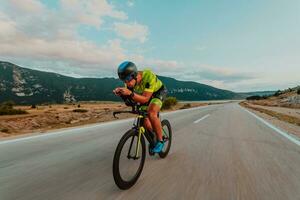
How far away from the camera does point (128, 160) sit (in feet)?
13.0

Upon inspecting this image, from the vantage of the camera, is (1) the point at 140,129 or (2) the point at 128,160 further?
(1) the point at 140,129

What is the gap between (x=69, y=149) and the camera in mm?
6480

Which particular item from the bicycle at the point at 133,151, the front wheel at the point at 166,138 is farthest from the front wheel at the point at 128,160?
the front wheel at the point at 166,138

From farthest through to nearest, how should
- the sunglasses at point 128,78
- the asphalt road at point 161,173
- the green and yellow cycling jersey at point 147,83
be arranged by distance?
the green and yellow cycling jersey at point 147,83, the sunglasses at point 128,78, the asphalt road at point 161,173

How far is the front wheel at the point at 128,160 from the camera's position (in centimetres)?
361

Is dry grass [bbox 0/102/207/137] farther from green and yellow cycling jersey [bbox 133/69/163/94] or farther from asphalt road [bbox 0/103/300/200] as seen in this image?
green and yellow cycling jersey [bbox 133/69/163/94]

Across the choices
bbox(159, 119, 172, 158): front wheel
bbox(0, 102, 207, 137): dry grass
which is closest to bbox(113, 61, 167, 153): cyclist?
bbox(159, 119, 172, 158): front wheel

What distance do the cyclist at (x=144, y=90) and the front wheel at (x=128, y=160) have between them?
572 millimetres

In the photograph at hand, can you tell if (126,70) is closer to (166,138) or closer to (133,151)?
(133,151)

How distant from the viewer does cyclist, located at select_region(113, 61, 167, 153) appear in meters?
A: 4.14

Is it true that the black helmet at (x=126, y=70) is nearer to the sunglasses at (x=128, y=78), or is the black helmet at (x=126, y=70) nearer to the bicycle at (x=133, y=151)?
the sunglasses at (x=128, y=78)

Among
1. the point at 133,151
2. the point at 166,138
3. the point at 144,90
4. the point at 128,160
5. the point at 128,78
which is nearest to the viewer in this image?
the point at 128,160

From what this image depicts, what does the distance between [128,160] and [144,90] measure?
1.20 m

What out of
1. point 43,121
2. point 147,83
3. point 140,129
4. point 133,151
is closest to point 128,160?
point 133,151
